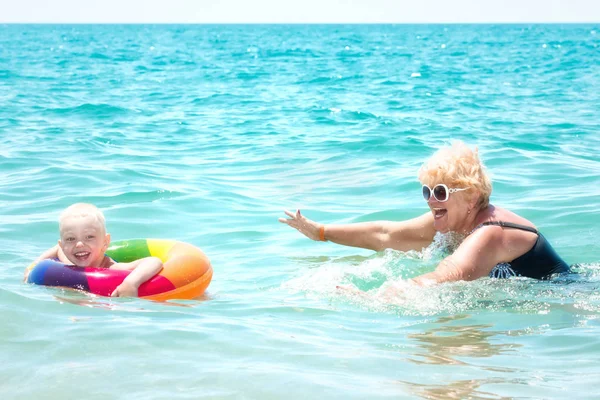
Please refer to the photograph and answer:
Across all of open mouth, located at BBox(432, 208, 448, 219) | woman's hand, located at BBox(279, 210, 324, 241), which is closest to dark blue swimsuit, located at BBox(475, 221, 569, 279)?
open mouth, located at BBox(432, 208, 448, 219)

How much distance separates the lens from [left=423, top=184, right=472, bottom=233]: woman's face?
4949 millimetres

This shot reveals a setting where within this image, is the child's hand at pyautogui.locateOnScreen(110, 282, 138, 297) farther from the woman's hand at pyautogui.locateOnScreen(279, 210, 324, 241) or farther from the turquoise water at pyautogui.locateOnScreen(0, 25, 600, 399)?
the woman's hand at pyautogui.locateOnScreen(279, 210, 324, 241)

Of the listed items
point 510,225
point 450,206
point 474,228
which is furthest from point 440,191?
point 510,225

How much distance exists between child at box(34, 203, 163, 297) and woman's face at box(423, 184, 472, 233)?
5.95 feet

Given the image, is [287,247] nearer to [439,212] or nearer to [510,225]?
[439,212]

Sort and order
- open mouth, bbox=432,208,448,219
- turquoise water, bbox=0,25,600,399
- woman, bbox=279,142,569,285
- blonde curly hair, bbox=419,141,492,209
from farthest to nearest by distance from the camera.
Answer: open mouth, bbox=432,208,448,219 → blonde curly hair, bbox=419,141,492,209 → woman, bbox=279,142,569,285 → turquoise water, bbox=0,25,600,399

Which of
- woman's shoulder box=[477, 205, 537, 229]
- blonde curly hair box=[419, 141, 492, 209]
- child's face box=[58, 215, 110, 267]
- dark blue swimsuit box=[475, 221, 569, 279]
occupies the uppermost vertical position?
blonde curly hair box=[419, 141, 492, 209]

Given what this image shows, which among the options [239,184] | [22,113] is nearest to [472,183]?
[239,184]

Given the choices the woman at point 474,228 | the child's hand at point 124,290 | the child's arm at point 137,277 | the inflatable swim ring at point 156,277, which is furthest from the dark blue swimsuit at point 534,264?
the child's hand at point 124,290

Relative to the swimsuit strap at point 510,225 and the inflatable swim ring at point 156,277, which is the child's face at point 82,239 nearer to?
the inflatable swim ring at point 156,277

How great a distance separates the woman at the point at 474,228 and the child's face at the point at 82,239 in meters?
2.03

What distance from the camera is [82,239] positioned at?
5047mm

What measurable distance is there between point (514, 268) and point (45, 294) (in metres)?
2.99

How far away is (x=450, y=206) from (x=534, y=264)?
73cm
